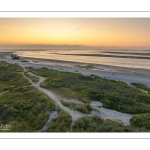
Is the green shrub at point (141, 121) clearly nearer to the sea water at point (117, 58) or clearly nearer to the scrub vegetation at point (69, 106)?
the scrub vegetation at point (69, 106)

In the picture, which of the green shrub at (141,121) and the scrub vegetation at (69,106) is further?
the green shrub at (141,121)

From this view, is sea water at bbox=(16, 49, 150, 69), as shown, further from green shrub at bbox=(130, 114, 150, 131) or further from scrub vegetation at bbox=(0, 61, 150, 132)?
green shrub at bbox=(130, 114, 150, 131)

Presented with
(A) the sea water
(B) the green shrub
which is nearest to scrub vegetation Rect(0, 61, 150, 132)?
(B) the green shrub

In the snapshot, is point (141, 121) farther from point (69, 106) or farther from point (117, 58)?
point (117, 58)

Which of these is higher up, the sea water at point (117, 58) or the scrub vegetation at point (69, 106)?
the sea water at point (117, 58)

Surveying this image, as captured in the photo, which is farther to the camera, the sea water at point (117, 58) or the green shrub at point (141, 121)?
the sea water at point (117, 58)

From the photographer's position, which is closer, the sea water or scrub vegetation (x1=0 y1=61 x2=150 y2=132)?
scrub vegetation (x1=0 y1=61 x2=150 y2=132)

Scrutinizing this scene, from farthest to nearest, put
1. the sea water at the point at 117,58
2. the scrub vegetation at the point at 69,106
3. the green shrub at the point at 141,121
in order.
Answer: the sea water at the point at 117,58
the green shrub at the point at 141,121
the scrub vegetation at the point at 69,106

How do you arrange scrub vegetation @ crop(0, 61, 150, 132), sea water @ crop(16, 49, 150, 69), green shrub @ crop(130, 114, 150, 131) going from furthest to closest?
1. sea water @ crop(16, 49, 150, 69)
2. green shrub @ crop(130, 114, 150, 131)
3. scrub vegetation @ crop(0, 61, 150, 132)

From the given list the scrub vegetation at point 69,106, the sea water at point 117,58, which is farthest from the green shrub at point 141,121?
the sea water at point 117,58

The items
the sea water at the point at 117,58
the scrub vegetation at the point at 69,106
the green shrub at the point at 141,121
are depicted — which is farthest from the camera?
the sea water at the point at 117,58
